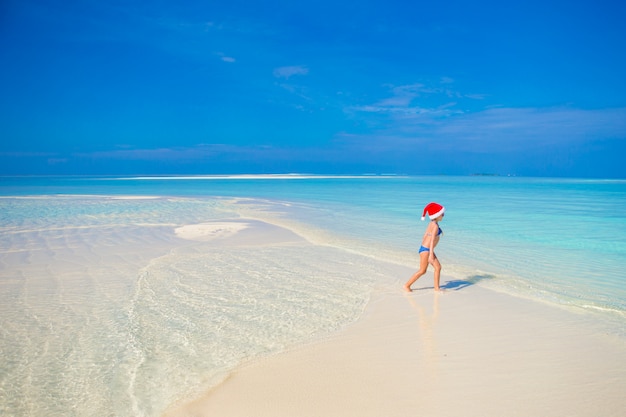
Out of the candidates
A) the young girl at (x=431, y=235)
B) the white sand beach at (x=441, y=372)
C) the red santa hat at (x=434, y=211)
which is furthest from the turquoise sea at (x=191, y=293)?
the red santa hat at (x=434, y=211)

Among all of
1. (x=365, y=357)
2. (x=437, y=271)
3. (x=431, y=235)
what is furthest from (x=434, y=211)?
(x=365, y=357)

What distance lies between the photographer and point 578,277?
8492 mm

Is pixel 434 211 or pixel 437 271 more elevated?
pixel 434 211

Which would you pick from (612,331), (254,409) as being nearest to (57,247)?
(254,409)

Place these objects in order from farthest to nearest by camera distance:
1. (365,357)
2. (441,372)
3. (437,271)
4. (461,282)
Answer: (461,282) → (437,271) → (365,357) → (441,372)

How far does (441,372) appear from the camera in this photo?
422 centimetres

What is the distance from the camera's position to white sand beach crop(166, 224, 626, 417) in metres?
3.59

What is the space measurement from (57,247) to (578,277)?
13.4m

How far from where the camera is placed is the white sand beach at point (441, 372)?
3592mm

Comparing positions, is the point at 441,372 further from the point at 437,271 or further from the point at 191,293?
the point at 191,293

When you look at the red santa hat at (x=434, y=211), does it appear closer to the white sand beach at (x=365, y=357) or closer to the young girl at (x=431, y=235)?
the young girl at (x=431, y=235)

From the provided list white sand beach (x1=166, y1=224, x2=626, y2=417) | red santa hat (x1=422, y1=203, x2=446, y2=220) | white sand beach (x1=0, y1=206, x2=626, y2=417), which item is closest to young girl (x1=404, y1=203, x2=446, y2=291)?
red santa hat (x1=422, y1=203, x2=446, y2=220)

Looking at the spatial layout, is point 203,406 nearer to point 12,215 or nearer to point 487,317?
point 487,317

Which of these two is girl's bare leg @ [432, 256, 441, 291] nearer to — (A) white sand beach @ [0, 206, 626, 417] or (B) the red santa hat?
(A) white sand beach @ [0, 206, 626, 417]
